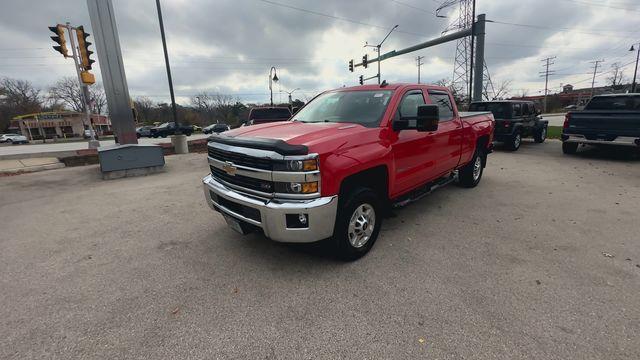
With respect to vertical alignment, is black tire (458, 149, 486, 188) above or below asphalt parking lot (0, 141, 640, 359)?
above

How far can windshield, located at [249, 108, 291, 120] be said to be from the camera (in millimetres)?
12289

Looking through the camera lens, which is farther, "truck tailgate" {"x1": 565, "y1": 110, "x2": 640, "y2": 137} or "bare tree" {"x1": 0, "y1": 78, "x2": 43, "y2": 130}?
"bare tree" {"x1": 0, "y1": 78, "x2": 43, "y2": 130}

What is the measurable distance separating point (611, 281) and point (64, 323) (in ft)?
16.6

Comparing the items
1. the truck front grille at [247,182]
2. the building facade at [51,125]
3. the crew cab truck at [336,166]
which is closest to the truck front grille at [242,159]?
the crew cab truck at [336,166]

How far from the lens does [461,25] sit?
27859mm

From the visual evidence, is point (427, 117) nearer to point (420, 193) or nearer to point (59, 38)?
point (420, 193)

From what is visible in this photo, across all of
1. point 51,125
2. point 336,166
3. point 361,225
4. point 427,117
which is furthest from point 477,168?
point 51,125

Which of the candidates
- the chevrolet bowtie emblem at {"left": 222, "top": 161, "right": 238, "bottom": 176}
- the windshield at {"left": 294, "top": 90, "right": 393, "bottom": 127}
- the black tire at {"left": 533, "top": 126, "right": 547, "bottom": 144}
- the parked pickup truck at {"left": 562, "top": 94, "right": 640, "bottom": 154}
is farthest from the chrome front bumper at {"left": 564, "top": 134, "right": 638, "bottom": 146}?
the chevrolet bowtie emblem at {"left": 222, "top": 161, "right": 238, "bottom": 176}

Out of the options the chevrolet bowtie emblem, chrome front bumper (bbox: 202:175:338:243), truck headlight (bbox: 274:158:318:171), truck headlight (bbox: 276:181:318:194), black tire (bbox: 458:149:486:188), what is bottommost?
black tire (bbox: 458:149:486:188)

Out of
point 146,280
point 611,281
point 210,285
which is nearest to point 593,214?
point 611,281

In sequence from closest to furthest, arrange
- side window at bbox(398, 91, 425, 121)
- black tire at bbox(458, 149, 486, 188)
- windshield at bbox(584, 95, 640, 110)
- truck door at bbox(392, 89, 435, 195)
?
1. truck door at bbox(392, 89, 435, 195)
2. side window at bbox(398, 91, 425, 121)
3. black tire at bbox(458, 149, 486, 188)
4. windshield at bbox(584, 95, 640, 110)

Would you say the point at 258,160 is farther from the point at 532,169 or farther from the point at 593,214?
the point at 532,169

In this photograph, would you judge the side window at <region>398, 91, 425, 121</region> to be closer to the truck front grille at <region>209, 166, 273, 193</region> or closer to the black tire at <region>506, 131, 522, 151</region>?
the truck front grille at <region>209, 166, 273, 193</region>

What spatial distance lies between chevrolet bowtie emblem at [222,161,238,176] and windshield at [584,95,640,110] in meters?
11.3
